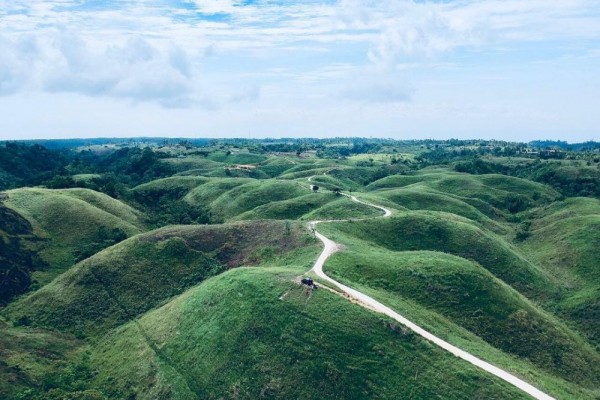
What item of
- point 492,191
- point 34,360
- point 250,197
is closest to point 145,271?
point 34,360

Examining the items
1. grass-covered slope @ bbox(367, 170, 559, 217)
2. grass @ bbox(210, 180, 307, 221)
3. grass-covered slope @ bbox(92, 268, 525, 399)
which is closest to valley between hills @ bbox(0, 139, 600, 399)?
grass-covered slope @ bbox(92, 268, 525, 399)

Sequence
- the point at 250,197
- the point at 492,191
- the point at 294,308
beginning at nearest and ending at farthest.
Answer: the point at 294,308 → the point at 250,197 → the point at 492,191

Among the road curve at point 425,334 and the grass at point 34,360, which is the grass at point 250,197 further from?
the grass at point 34,360

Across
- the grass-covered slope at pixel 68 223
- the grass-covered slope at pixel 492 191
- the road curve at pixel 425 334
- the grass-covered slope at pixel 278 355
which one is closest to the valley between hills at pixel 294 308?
the grass-covered slope at pixel 278 355

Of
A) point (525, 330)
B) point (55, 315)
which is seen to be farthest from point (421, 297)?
point (55, 315)

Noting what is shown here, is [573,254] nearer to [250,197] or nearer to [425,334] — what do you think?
[425,334]

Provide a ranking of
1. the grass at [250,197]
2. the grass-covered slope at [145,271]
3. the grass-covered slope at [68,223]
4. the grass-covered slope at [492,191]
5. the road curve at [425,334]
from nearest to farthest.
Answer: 1. the road curve at [425,334]
2. the grass-covered slope at [145,271]
3. the grass-covered slope at [68,223]
4. the grass at [250,197]
5. the grass-covered slope at [492,191]

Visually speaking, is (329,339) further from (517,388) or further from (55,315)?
(55,315)
